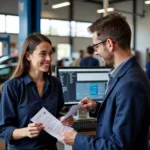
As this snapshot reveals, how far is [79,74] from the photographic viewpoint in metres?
3.06

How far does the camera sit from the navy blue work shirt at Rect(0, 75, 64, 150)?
197 cm

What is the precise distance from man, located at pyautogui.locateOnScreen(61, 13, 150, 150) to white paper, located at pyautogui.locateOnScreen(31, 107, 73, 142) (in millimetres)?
337

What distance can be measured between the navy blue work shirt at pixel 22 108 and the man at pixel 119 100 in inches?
18.2

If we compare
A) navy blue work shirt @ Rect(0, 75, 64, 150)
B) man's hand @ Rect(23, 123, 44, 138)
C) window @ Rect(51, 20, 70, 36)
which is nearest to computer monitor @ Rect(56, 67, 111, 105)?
navy blue work shirt @ Rect(0, 75, 64, 150)

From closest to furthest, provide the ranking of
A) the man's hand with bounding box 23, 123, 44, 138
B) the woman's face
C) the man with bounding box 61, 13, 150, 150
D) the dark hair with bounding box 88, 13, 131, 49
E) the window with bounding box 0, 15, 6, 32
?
the man with bounding box 61, 13, 150, 150
the dark hair with bounding box 88, 13, 131, 49
the man's hand with bounding box 23, 123, 44, 138
the woman's face
the window with bounding box 0, 15, 6, 32

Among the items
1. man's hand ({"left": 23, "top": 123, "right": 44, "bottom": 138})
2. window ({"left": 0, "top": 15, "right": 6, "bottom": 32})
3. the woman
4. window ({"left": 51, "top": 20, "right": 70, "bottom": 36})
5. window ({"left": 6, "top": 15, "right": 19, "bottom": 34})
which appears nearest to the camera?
man's hand ({"left": 23, "top": 123, "right": 44, "bottom": 138})

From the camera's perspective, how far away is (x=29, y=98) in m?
2.04

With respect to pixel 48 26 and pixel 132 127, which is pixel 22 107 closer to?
pixel 132 127

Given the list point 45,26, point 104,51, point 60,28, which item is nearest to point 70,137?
point 104,51

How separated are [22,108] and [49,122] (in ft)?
0.64

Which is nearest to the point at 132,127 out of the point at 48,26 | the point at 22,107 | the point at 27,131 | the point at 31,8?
the point at 27,131

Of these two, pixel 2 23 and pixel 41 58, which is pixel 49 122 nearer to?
pixel 41 58

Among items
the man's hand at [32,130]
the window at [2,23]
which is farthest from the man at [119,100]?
the window at [2,23]

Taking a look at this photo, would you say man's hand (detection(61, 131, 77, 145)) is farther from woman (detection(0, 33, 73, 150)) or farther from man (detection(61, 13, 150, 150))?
woman (detection(0, 33, 73, 150))
